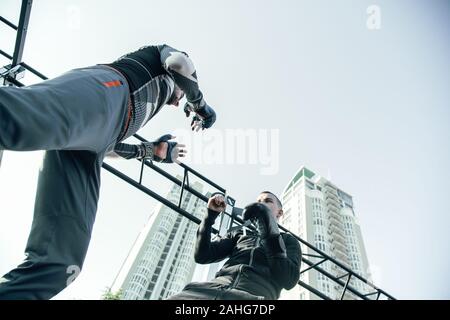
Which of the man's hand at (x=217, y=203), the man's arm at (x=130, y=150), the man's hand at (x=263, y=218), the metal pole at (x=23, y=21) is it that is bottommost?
the man's hand at (x=263, y=218)

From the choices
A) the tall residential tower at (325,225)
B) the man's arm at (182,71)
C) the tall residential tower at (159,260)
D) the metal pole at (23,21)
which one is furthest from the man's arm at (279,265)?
the tall residential tower at (325,225)

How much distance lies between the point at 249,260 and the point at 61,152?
1.40 m

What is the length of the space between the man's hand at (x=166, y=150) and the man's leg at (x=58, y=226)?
886mm

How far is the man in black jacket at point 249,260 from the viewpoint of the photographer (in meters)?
1.60

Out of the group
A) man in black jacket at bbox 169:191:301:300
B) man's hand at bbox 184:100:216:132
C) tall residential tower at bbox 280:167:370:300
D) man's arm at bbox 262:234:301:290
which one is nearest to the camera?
man in black jacket at bbox 169:191:301:300

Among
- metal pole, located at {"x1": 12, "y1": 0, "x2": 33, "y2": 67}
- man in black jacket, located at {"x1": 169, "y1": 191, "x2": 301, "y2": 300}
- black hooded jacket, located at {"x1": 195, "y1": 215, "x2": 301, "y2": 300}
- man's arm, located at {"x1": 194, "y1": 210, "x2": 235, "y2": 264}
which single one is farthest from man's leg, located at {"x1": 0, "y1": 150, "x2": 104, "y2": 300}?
metal pole, located at {"x1": 12, "y1": 0, "x2": 33, "y2": 67}

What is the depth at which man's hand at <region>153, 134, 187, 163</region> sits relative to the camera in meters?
2.29

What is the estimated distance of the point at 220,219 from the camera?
4445mm

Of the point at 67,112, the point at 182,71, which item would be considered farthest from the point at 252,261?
the point at 67,112

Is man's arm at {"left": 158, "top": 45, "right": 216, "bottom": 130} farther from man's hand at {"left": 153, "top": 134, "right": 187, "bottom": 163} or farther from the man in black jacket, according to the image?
the man in black jacket

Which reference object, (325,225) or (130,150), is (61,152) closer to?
(130,150)

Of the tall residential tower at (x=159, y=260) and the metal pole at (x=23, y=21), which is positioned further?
the tall residential tower at (x=159, y=260)

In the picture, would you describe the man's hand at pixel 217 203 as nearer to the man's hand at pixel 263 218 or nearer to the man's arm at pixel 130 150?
the man's hand at pixel 263 218
